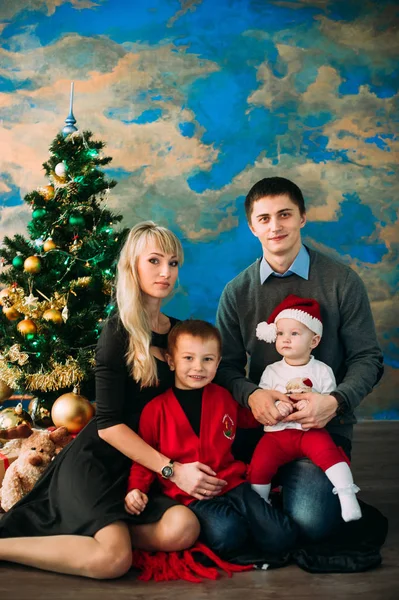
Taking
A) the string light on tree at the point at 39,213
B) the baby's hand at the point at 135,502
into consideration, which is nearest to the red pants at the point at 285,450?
the baby's hand at the point at 135,502

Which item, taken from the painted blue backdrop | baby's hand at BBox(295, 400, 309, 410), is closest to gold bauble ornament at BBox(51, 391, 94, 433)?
baby's hand at BBox(295, 400, 309, 410)

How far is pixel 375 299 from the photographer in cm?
474

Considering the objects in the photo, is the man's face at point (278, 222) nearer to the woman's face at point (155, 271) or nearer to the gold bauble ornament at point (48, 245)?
the woman's face at point (155, 271)

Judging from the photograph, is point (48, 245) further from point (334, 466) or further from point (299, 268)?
point (334, 466)

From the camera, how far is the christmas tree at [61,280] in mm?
3119

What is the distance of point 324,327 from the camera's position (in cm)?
249

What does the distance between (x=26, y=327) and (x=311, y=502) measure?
1.56m

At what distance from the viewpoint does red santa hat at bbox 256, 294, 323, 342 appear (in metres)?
2.33

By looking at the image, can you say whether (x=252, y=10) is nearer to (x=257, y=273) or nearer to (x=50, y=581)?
(x=257, y=273)

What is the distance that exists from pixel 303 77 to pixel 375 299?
166 centimetres

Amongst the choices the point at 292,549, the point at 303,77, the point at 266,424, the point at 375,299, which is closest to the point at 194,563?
the point at 292,549

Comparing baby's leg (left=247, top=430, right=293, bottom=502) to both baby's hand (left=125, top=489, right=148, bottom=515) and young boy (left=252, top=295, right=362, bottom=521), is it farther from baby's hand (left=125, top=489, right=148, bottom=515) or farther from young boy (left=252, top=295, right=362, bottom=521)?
baby's hand (left=125, top=489, right=148, bottom=515)

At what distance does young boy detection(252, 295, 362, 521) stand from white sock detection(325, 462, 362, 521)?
43 mm

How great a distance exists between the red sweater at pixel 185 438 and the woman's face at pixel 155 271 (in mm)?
363
